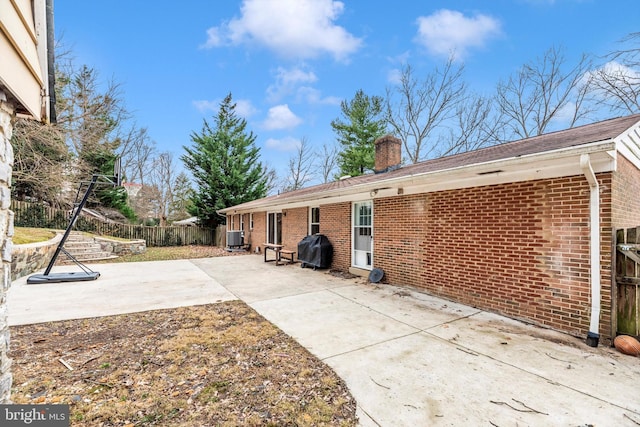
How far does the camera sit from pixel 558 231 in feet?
13.5

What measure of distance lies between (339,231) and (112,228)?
Result: 14.8 m

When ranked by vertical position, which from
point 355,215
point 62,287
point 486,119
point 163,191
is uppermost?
point 486,119

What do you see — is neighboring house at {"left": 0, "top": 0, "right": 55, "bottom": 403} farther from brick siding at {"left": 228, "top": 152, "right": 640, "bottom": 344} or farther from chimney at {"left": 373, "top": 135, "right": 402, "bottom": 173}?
chimney at {"left": 373, "top": 135, "right": 402, "bottom": 173}

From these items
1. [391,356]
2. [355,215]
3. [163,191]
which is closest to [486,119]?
[355,215]

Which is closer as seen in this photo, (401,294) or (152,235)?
(401,294)

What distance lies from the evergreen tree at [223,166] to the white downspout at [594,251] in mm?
18890

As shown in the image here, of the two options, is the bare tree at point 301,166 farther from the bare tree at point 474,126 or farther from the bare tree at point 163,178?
the bare tree at point 474,126

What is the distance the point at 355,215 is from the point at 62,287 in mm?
7507

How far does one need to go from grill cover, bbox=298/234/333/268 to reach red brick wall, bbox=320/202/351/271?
16 centimetres

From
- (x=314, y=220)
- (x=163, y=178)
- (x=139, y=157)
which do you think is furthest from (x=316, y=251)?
(x=139, y=157)

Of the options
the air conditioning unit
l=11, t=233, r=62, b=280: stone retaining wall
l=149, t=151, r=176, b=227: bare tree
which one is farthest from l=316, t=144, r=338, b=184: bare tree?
l=11, t=233, r=62, b=280: stone retaining wall

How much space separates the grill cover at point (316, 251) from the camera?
348 inches

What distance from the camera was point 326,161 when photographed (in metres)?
27.1

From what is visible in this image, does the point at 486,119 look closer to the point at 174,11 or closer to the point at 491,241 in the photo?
the point at 491,241
